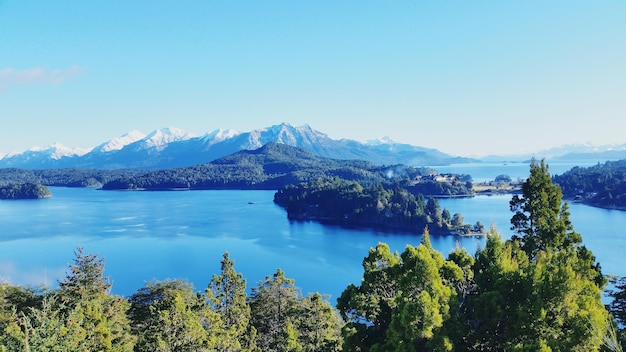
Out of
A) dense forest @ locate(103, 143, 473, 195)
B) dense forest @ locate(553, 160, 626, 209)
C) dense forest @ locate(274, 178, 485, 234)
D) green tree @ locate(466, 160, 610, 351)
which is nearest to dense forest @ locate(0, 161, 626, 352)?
green tree @ locate(466, 160, 610, 351)

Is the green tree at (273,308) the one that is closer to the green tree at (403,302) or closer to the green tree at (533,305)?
the green tree at (403,302)

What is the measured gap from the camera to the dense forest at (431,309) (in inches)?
317

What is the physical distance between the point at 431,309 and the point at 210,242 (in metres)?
48.7

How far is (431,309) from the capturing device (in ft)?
26.6

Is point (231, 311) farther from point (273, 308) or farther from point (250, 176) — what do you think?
point (250, 176)

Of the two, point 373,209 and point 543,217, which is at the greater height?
point 543,217

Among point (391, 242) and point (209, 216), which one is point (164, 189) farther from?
point (391, 242)

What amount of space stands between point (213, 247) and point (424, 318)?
45.6 metres

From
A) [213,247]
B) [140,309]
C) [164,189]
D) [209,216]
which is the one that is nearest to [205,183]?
[164,189]

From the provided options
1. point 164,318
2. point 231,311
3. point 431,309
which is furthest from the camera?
point 231,311

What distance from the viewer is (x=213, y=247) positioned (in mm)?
51250

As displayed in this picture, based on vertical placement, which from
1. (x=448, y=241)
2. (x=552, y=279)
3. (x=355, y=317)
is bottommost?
(x=448, y=241)

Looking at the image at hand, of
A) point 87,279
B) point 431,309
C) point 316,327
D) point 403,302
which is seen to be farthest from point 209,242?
point 431,309

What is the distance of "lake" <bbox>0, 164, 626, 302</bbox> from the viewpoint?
39406 millimetres
